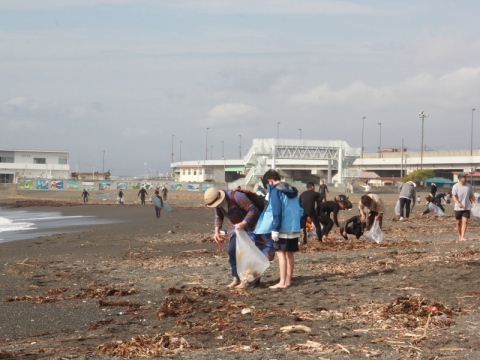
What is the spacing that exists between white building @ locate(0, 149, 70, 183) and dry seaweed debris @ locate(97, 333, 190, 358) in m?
104

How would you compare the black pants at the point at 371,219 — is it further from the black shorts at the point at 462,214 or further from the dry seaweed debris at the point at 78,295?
the dry seaweed debris at the point at 78,295

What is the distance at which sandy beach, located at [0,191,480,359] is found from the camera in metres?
6.62

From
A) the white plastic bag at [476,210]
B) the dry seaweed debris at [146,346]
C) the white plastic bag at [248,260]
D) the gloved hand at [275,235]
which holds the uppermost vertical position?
the white plastic bag at [476,210]

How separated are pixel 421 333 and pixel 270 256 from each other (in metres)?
4.00

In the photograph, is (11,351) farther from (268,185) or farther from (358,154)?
(358,154)

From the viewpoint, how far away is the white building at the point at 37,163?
109 meters

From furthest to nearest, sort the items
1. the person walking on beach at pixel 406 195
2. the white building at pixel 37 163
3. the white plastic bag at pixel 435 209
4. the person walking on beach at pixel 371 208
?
the white building at pixel 37 163, the white plastic bag at pixel 435 209, the person walking on beach at pixel 406 195, the person walking on beach at pixel 371 208

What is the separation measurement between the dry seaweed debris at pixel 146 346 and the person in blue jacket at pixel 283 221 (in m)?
3.38

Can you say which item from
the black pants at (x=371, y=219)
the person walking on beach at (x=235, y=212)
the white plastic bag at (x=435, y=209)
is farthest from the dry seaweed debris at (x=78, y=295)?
the white plastic bag at (x=435, y=209)

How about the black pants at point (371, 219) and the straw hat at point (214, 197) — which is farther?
the black pants at point (371, 219)

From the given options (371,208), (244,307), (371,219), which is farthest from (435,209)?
(244,307)

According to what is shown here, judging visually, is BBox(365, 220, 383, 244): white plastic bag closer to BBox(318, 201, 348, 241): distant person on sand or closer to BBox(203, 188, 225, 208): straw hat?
BBox(318, 201, 348, 241): distant person on sand

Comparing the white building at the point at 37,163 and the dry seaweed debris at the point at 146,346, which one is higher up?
the white building at the point at 37,163

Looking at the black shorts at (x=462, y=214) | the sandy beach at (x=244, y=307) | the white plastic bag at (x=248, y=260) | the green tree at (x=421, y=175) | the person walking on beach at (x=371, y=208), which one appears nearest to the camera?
the sandy beach at (x=244, y=307)
